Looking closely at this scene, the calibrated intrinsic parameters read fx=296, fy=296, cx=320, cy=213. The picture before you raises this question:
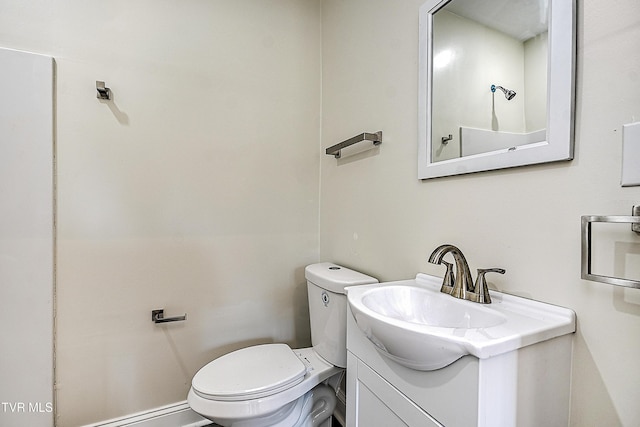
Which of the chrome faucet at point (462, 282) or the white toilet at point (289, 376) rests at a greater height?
the chrome faucet at point (462, 282)

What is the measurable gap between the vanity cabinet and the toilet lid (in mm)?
462

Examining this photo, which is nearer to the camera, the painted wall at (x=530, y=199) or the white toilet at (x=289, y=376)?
the painted wall at (x=530, y=199)

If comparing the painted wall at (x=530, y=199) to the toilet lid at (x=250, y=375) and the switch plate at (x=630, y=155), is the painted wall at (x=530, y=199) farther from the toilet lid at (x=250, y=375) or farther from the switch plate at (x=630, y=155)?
the toilet lid at (x=250, y=375)

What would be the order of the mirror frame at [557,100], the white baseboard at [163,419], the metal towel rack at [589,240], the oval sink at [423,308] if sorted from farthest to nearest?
the white baseboard at [163,419] < the oval sink at [423,308] < the mirror frame at [557,100] < the metal towel rack at [589,240]

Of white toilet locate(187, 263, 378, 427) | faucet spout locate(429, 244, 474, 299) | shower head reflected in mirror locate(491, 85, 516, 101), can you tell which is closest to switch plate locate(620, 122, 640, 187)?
shower head reflected in mirror locate(491, 85, 516, 101)

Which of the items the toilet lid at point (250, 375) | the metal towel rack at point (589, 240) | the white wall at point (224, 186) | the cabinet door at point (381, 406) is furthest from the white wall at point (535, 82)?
the toilet lid at point (250, 375)

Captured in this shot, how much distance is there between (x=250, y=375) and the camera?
1.18 metres

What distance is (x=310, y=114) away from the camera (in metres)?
1.79

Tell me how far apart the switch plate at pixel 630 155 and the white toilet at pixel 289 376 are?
2.75 feet

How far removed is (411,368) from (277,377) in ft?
2.16

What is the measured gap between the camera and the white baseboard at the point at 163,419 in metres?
1.36

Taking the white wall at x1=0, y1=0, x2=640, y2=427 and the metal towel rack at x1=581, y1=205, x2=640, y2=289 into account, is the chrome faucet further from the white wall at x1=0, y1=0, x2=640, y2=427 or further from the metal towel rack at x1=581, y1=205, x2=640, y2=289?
the metal towel rack at x1=581, y1=205, x2=640, y2=289

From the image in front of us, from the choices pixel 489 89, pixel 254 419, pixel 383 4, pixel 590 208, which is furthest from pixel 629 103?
pixel 254 419

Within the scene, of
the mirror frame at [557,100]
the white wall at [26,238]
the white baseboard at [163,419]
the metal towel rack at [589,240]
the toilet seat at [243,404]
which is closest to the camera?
the metal towel rack at [589,240]
